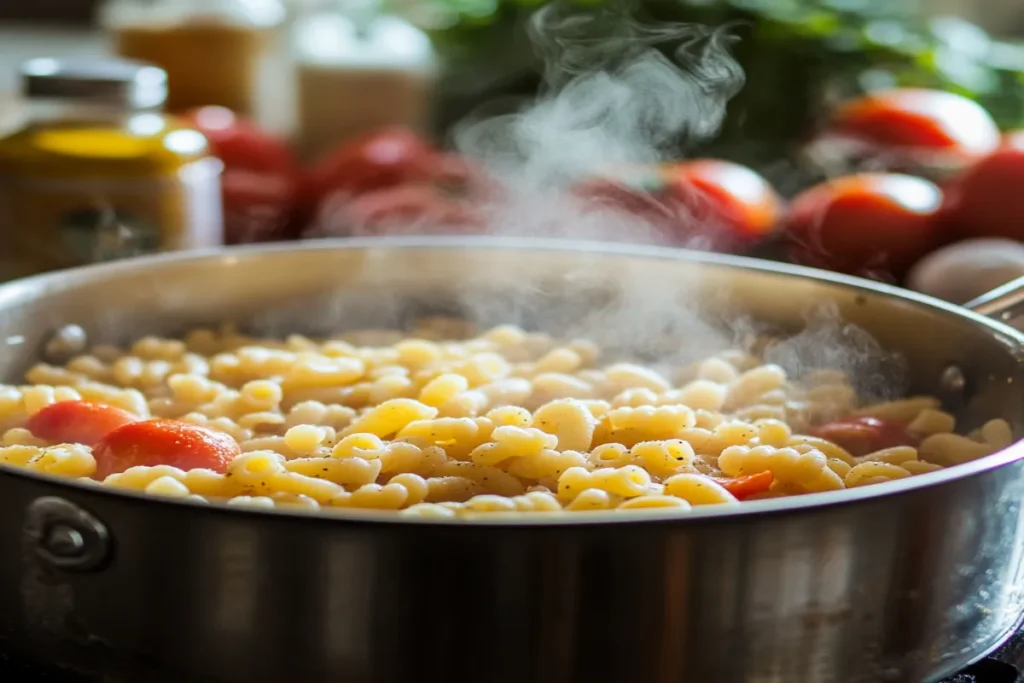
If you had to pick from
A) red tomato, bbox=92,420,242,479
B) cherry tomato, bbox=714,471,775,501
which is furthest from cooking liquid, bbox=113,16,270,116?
cherry tomato, bbox=714,471,775,501

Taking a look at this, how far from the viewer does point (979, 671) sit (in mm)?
600

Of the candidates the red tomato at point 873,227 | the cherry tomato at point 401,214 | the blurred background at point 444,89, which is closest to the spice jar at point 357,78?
the blurred background at point 444,89

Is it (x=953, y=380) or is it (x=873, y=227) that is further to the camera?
(x=873, y=227)

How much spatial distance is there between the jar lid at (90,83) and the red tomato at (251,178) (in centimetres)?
27

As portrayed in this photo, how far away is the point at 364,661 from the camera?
493 mm

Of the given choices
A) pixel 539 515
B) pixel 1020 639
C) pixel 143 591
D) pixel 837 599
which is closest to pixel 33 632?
pixel 143 591

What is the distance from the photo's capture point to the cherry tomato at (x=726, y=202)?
129cm

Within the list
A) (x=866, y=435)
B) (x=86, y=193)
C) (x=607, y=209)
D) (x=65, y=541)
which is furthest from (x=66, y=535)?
(x=607, y=209)

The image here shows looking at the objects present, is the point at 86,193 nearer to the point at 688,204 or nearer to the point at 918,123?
the point at 688,204

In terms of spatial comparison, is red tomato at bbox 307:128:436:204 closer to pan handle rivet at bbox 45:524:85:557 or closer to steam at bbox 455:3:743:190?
steam at bbox 455:3:743:190

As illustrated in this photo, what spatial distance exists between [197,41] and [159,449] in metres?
1.13

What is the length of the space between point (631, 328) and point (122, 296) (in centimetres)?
40

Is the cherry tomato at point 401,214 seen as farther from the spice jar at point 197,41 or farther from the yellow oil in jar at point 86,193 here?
the spice jar at point 197,41

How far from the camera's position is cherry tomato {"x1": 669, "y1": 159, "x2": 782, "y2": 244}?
1288 mm
